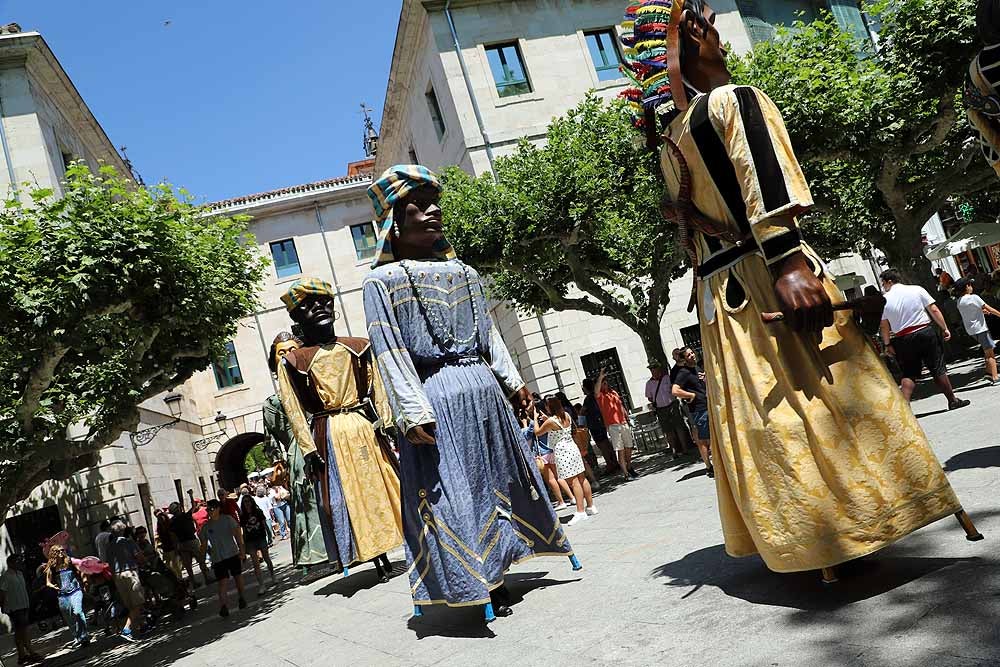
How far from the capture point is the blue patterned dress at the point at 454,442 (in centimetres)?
409

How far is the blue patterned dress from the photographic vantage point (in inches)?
161

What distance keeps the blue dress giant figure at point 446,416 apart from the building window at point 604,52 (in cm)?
2036

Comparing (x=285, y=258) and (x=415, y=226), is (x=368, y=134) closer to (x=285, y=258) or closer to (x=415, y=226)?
(x=285, y=258)

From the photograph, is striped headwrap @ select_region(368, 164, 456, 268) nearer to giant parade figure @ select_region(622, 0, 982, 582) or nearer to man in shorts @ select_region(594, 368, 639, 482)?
giant parade figure @ select_region(622, 0, 982, 582)

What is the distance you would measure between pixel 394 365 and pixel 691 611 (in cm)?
194

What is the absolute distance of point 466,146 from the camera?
22.0m

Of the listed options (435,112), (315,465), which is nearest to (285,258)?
(435,112)

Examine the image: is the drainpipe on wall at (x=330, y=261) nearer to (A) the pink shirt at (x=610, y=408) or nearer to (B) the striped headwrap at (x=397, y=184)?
(A) the pink shirt at (x=610, y=408)

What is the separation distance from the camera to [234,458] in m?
39.6

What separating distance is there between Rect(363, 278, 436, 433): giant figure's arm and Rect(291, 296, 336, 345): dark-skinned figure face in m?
3.57

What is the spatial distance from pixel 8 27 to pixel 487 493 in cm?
1988

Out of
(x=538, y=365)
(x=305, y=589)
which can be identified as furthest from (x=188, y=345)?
(x=538, y=365)

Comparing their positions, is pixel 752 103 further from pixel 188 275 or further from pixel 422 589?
pixel 188 275

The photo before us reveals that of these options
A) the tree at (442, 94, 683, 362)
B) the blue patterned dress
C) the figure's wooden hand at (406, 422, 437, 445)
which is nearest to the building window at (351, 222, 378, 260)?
the tree at (442, 94, 683, 362)
